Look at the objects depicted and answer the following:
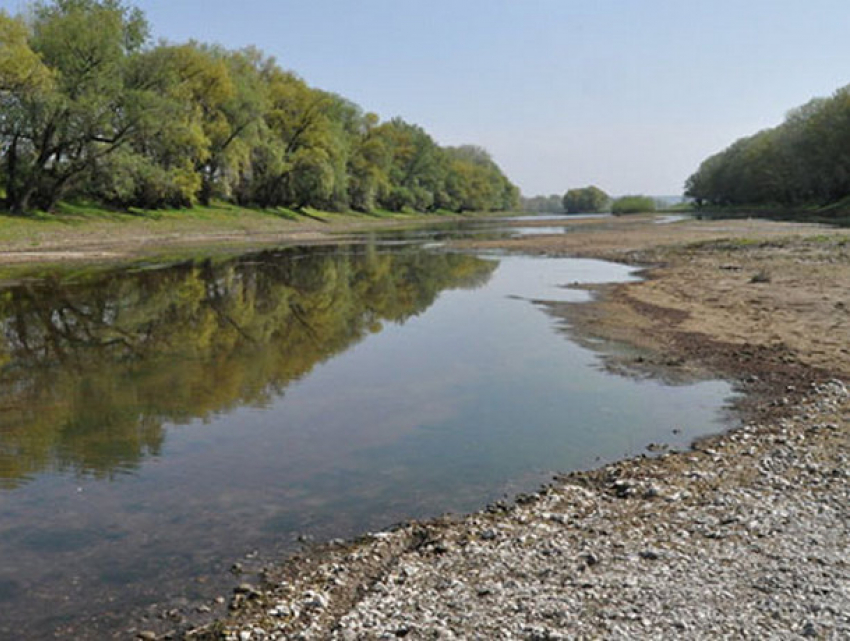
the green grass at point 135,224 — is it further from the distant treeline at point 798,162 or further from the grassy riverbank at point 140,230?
the distant treeline at point 798,162

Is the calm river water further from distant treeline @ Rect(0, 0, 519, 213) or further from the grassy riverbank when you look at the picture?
distant treeline @ Rect(0, 0, 519, 213)

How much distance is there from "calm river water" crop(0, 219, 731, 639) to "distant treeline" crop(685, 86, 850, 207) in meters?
102

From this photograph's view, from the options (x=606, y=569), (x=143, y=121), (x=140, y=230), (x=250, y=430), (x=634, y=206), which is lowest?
(x=250, y=430)

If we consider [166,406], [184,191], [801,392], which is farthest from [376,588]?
[184,191]

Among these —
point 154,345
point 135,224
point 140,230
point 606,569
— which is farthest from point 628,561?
point 135,224

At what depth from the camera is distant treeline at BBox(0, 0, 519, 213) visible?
5250cm

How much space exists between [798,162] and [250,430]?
404 ft

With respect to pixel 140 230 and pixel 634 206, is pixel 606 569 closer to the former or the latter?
pixel 140 230

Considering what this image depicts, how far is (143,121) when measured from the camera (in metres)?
56.6

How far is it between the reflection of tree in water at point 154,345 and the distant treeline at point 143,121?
23.0 m

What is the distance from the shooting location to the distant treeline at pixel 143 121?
52500 millimetres

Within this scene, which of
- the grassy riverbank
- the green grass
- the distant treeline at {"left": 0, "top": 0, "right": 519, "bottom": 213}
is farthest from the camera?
the distant treeline at {"left": 0, "top": 0, "right": 519, "bottom": 213}

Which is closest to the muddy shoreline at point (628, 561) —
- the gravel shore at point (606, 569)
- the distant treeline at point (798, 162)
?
the gravel shore at point (606, 569)

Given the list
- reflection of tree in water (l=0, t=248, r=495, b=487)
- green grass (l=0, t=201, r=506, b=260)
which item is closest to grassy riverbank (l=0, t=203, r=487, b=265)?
green grass (l=0, t=201, r=506, b=260)
